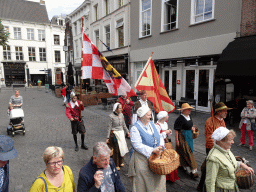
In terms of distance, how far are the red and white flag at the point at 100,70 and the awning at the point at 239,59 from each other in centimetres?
487

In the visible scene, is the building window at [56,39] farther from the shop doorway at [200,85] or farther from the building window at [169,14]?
the shop doorway at [200,85]

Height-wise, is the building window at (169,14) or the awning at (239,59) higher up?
the building window at (169,14)

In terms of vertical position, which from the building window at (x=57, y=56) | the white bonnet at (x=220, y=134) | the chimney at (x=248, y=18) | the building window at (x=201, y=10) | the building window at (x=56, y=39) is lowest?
the white bonnet at (x=220, y=134)

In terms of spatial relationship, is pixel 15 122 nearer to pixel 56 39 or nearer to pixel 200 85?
pixel 200 85

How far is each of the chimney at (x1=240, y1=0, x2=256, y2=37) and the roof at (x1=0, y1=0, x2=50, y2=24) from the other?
4122cm

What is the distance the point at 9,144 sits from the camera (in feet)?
7.26

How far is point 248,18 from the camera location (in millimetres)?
7719

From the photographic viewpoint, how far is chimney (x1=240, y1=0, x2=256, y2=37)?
7.52m

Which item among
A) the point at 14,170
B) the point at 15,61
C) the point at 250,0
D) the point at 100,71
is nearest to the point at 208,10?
the point at 250,0

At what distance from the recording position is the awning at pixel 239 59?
21.8ft

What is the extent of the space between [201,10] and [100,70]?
26.1 ft

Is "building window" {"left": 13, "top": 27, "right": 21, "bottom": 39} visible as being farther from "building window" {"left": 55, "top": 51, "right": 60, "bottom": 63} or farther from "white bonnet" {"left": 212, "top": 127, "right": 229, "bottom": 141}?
"white bonnet" {"left": 212, "top": 127, "right": 229, "bottom": 141}

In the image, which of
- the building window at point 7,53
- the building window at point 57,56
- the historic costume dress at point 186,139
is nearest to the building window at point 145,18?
the historic costume dress at point 186,139

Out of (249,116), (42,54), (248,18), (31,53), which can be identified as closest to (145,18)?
(248,18)
